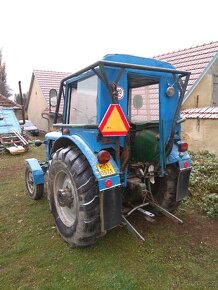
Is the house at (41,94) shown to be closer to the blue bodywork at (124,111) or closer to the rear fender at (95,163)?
the blue bodywork at (124,111)

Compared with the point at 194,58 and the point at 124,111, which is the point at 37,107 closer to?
the point at 194,58

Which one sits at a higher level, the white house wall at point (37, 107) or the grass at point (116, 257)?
the white house wall at point (37, 107)

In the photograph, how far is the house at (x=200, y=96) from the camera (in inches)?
283

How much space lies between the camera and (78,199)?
279 centimetres

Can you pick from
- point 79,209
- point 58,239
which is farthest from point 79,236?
point 58,239

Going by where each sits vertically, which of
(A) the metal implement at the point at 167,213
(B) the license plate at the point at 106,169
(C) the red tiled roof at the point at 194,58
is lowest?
(A) the metal implement at the point at 167,213

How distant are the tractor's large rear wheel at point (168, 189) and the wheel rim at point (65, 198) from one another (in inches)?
52.9

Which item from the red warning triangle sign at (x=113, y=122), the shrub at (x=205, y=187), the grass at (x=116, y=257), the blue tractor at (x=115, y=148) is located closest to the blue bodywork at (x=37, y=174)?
the grass at (x=116, y=257)

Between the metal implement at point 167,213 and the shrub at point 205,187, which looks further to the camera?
the shrub at point 205,187

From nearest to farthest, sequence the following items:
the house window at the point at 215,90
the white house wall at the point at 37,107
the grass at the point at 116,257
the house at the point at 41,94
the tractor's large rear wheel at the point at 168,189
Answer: the grass at the point at 116,257
the tractor's large rear wheel at the point at 168,189
the house window at the point at 215,90
the house at the point at 41,94
the white house wall at the point at 37,107

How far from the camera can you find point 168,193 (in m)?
3.71

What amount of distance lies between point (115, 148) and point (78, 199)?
72 cm

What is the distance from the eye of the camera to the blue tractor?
2701mm

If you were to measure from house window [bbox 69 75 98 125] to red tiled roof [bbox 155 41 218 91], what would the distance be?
5966 millimetres
